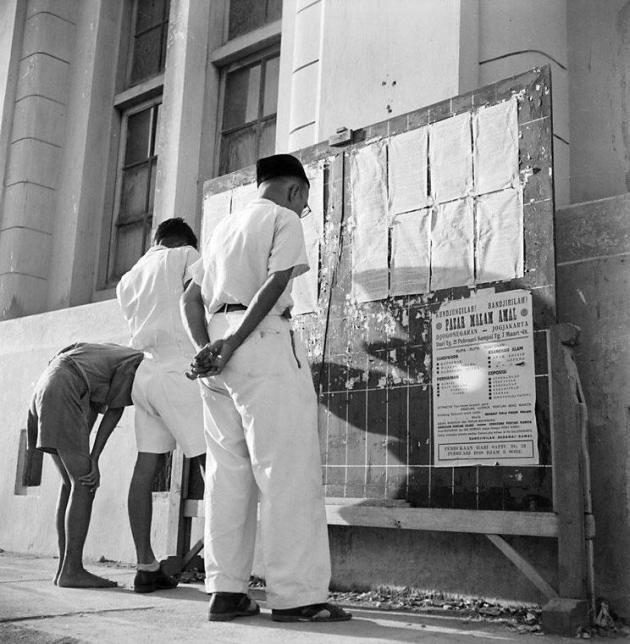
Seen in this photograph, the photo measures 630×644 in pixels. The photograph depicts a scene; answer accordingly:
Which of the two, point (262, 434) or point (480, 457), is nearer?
point (262, 434)

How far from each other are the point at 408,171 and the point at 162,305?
1.39m

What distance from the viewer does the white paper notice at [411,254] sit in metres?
4.02

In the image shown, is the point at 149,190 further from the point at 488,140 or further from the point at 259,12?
the point at 488,140

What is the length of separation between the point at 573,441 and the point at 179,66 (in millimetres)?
5044

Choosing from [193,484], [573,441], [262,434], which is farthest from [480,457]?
[193,484]

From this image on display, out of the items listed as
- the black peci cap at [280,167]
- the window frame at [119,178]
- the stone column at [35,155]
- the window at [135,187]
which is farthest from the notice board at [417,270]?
the stone column at [35,155]

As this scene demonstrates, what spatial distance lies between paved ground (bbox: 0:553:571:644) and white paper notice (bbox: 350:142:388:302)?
4.98 ft

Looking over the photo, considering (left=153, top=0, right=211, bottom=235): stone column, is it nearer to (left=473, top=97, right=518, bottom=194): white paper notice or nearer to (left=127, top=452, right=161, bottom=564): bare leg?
(left=127, top=452, right=161, bottom=564): bare leg

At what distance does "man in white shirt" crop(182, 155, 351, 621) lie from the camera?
3.13 metres

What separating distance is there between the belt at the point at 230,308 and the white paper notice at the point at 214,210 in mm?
1743

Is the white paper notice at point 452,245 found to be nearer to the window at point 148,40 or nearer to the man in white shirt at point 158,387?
the man in white shirt at point 158,387

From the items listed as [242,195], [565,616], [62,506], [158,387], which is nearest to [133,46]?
[242,195]

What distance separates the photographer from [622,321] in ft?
11.6

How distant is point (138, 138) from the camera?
796 centimetres
